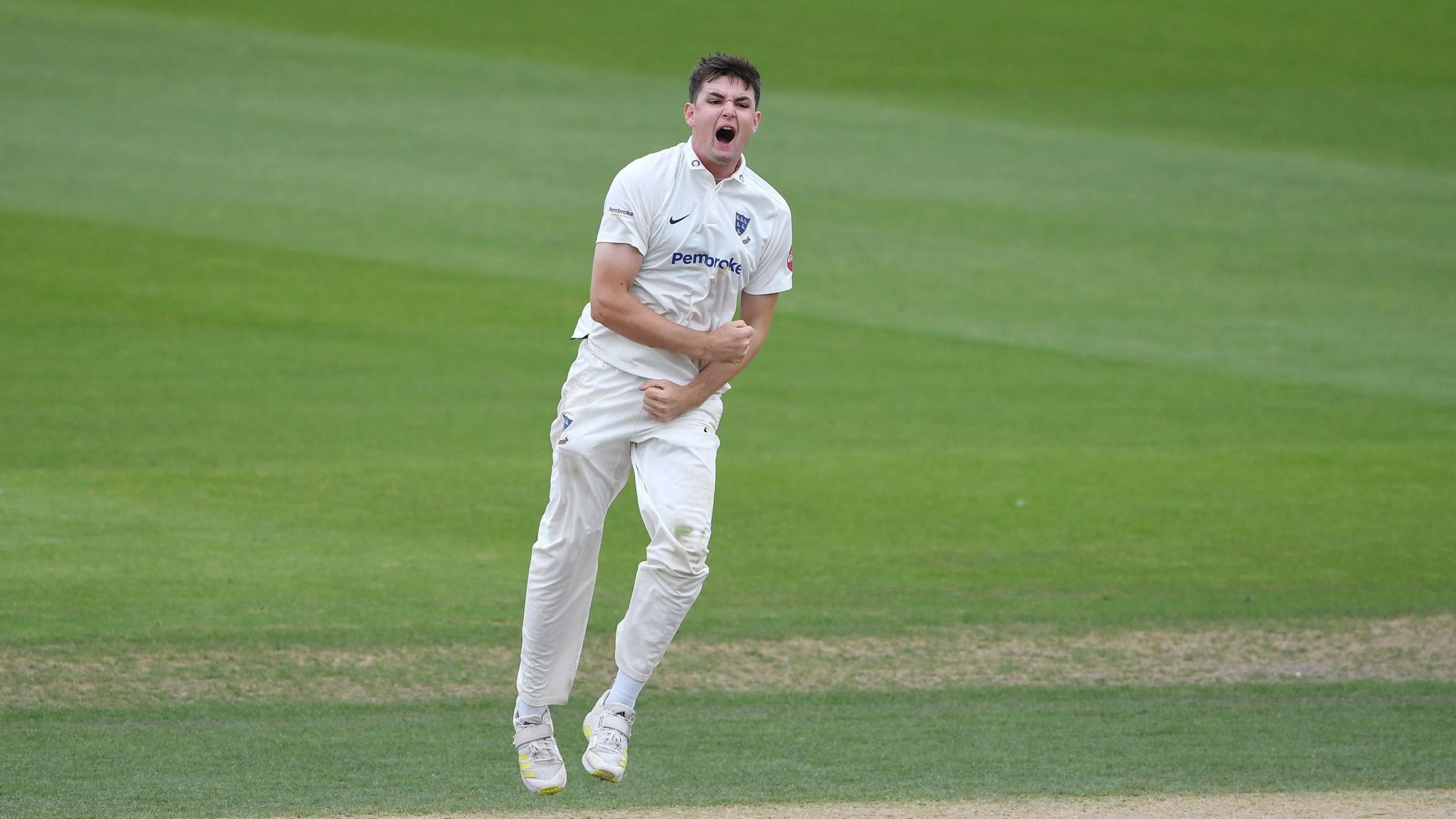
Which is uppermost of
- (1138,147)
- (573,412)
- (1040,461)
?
(1138,147)

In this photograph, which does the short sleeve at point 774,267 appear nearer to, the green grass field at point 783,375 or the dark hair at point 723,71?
the dark hair at point 723,71

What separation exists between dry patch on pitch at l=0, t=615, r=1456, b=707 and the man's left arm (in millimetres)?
3060

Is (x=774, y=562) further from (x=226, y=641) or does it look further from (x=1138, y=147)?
(x=1138, y=147)

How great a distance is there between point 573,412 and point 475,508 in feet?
19.1

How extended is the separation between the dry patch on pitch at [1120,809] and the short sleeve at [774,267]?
2.16 meters

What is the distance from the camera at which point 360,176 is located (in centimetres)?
2148

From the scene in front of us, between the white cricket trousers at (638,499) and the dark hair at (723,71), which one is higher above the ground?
the dark hair at (723,71)

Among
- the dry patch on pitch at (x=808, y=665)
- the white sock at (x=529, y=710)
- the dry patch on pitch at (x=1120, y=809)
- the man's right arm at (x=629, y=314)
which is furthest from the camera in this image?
the dry patch on pitch at (x=808, y=665)

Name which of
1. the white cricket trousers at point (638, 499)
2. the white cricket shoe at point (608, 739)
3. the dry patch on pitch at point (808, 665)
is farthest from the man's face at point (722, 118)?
the dry patch on pitch at point (808, 665)

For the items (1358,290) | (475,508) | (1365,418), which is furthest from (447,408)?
(1358,290)

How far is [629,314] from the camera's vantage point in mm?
6336

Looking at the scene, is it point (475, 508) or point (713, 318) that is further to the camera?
point (475, 508)

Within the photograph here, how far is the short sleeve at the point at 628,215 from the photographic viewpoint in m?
6.37

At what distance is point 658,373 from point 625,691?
4.07 ft
